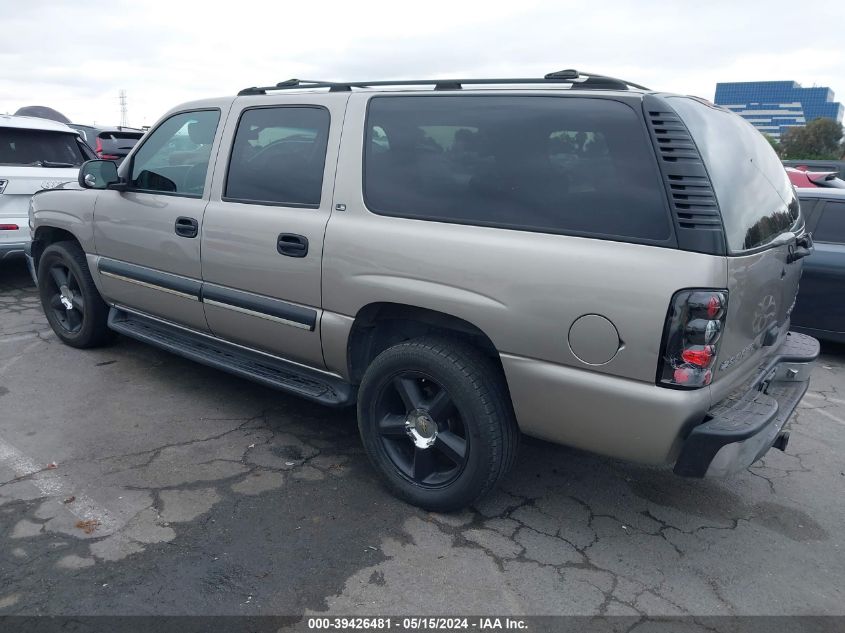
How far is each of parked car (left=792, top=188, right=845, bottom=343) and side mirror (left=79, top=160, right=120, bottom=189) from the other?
17.5ft

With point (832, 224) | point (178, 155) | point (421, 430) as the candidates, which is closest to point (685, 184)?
point (421, 430)

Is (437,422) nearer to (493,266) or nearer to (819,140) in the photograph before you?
(493,266)

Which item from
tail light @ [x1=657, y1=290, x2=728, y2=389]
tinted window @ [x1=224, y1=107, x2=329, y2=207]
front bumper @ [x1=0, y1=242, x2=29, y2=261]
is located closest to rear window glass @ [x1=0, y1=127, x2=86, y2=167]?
front bumper @ [x1=0, y1=242, x2=29, y2=261]

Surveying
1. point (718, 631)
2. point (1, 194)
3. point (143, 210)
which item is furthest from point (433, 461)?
point (1, 194)

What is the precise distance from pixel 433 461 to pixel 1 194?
559 centimetres

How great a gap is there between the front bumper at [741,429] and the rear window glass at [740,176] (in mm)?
626

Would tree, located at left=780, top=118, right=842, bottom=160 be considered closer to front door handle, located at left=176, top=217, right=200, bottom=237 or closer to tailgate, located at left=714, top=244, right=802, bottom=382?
tailgate, located at left=714, top=244, right=802, bottom=382

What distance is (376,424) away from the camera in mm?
3299

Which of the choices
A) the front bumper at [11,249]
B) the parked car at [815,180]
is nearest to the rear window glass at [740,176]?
the parked car at [815,180]

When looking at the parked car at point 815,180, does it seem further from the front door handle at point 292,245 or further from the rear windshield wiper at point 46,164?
the rear windshield wiper at point 46,164

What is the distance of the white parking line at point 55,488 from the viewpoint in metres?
3.03

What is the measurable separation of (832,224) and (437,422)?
14.8 ft

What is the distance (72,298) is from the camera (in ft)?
16.9

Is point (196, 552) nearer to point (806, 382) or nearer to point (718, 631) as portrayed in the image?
point (718, 631)
